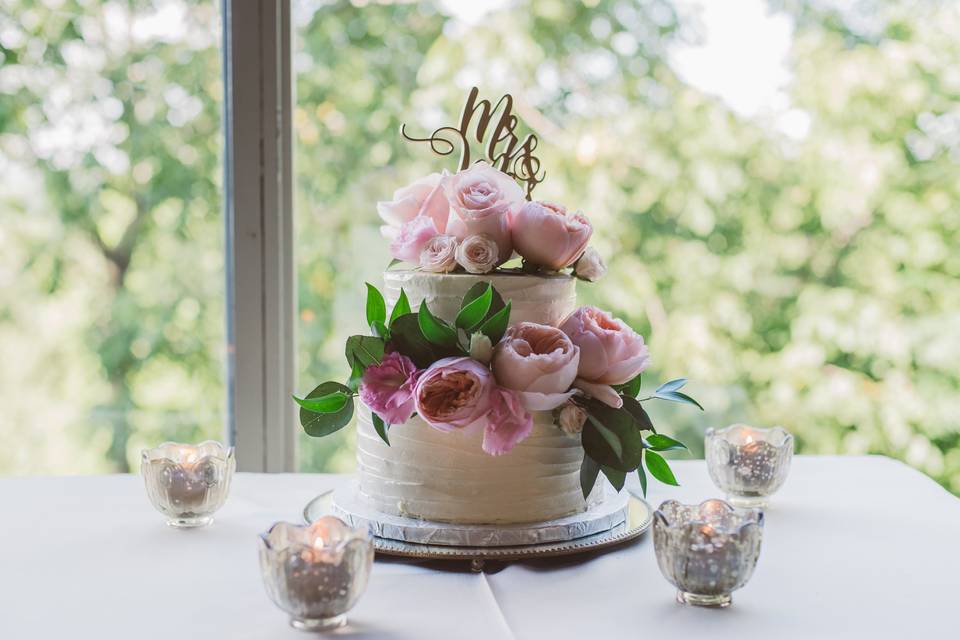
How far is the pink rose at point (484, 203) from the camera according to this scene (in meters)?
1.01

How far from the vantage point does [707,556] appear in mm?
838

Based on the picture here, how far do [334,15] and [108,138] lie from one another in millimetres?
541

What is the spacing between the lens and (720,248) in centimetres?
234

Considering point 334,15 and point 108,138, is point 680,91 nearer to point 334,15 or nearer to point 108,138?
point 334,15

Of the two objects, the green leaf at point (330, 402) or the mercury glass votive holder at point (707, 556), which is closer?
the mercury glass votive holder at point (707, 556)

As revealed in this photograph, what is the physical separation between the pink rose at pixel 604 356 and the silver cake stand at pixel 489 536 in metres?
0.14

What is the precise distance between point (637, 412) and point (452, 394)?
212 millimetres

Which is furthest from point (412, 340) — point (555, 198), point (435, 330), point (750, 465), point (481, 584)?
point (555, 198)

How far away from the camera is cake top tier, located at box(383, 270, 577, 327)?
100 centimetres

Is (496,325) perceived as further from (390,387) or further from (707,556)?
(707,556)

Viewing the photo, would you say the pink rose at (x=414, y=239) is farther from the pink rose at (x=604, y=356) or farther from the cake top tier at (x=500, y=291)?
the pink rose at (x=604, y=356)

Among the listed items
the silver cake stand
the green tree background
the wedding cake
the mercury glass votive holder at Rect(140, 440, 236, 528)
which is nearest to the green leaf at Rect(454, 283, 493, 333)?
the wedding cake

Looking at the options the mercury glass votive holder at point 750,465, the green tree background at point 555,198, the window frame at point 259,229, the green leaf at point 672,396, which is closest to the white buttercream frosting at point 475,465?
the green leaf at point 672,396

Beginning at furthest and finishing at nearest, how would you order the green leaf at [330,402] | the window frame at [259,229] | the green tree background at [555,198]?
the green tree background at [555,198] → the window frame at [259,229] → the green leaf at [330,402]
